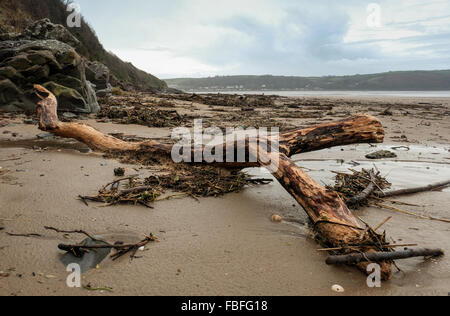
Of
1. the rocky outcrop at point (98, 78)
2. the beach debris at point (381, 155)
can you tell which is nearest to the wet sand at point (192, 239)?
the beach debris at point (381, 155)

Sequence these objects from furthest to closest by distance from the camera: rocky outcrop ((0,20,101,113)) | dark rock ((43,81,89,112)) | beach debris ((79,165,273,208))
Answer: dark rock ((43,81,89,112))
rocky outcrop ((0,20,101,113))
beach debris ((79,165,273,208))

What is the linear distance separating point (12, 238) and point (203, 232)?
4.29 ft

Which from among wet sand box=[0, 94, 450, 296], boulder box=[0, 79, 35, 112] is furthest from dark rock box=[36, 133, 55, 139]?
boulder box=[0, 79, 35, 112]

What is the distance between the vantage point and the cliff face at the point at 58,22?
18.0 m

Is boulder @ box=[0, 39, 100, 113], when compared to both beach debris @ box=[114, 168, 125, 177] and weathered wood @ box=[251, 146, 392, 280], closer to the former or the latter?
beach debris @ box=[114, 168, 125, 177]

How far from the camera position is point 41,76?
8500mm

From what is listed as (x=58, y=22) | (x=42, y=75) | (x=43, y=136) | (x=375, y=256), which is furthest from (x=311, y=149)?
(x=58, y=22)

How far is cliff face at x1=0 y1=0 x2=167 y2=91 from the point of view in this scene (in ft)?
59.0

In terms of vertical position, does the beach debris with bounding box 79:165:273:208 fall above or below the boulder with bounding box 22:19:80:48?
below

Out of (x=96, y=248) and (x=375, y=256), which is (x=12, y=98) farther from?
(x=375, y=256)

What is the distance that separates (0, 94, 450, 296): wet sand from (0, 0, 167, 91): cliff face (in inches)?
522

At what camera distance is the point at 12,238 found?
2139 millimetres

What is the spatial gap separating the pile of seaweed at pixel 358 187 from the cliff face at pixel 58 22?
48.1 feet
